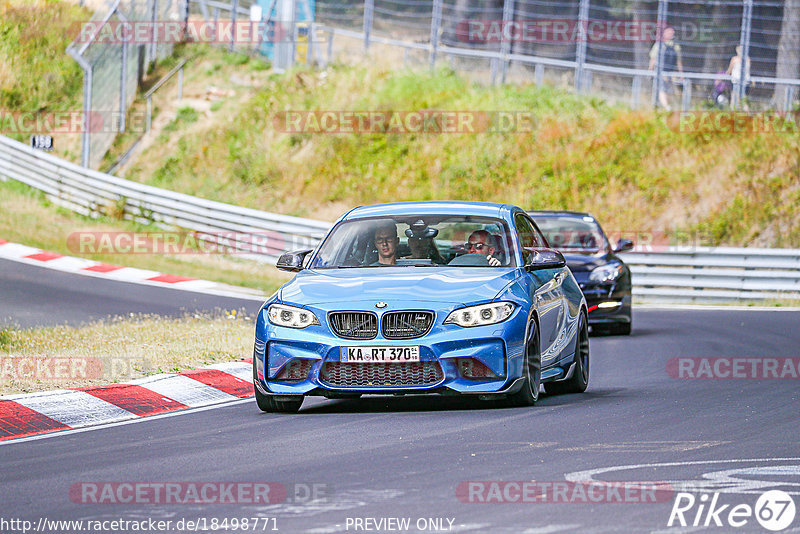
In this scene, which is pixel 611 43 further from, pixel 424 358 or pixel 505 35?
pixel 424 358

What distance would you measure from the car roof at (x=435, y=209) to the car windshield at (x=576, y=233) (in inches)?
281

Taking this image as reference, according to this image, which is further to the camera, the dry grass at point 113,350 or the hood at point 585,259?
the hood at point 585,259

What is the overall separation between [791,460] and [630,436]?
119cm

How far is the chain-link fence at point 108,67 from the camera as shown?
3145 centimetres

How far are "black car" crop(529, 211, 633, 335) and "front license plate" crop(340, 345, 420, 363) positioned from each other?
321 inches

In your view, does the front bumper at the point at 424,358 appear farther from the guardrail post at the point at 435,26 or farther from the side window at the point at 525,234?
the guardrail post at the point at 435,26

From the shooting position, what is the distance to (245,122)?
3588cm

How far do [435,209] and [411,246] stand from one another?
1.44 ft

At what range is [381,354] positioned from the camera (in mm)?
9164

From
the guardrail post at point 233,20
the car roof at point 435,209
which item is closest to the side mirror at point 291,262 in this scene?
the car roof at point 435,209

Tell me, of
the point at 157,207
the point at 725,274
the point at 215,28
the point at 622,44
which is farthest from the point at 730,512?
the point at 215,28

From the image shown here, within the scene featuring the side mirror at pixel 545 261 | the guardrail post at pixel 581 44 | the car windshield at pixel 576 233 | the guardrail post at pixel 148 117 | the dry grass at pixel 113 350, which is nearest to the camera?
the side mirror at pixel 545 261

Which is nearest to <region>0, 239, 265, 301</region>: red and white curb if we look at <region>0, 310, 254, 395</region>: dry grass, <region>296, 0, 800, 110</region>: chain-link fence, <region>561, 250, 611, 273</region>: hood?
<region>0, 310, 254, 395</region>: dry grass

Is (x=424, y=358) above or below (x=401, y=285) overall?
below
